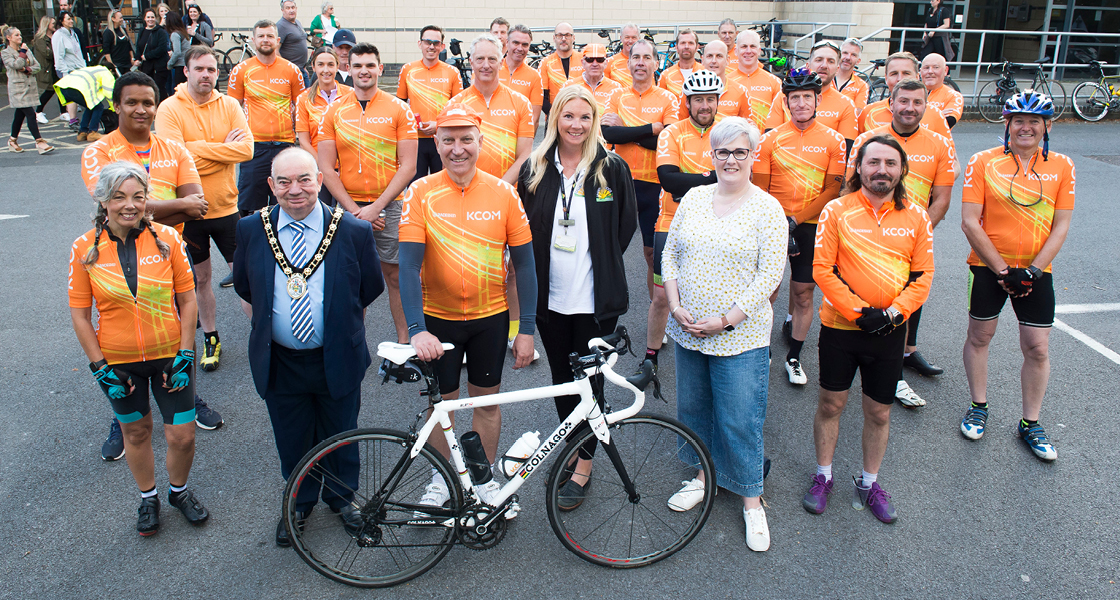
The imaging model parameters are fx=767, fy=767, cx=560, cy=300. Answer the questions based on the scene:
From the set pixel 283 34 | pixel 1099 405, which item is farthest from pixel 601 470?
pixel 283 34

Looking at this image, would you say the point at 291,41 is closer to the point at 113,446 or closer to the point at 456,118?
the point at 113,446

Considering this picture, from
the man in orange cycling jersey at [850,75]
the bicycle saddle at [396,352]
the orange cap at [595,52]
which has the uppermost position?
the orange cap at [595,52]

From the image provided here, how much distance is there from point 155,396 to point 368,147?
255 centimetres

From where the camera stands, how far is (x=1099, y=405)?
4988 mm

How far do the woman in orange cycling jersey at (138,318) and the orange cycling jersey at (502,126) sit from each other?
271 cm

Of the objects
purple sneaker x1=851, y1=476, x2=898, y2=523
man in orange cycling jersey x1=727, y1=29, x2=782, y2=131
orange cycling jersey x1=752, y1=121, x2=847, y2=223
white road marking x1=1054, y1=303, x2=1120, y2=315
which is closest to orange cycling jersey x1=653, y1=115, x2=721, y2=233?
orange cycling jersey x1=752, y1=121, x2=847, y2=223

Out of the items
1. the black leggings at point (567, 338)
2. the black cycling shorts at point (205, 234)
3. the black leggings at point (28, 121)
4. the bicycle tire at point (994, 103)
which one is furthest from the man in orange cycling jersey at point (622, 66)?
the bicycle tire at point (994, 103)

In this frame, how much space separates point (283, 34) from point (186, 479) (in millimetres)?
10268

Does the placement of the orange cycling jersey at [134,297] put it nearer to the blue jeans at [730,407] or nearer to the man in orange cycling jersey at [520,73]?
the blue jeans at [730,407]

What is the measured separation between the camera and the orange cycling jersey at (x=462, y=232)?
3582mm

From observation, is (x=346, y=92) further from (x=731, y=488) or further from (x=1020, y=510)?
(x=1020, y=510)

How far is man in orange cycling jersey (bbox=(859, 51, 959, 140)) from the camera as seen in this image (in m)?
5.82

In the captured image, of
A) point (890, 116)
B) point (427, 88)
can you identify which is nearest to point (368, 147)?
point (427, 88)

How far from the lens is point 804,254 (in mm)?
5344
